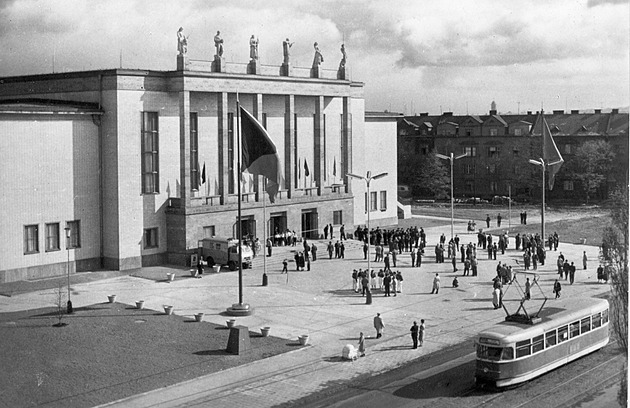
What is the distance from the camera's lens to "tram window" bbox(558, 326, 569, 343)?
106ft

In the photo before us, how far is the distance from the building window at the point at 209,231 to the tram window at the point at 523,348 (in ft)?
101

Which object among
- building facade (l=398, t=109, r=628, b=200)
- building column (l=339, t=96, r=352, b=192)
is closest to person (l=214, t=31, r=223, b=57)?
building column (l=339, t=96, r=352, b=192)

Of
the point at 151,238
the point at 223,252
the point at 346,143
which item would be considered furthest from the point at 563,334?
the point at 346,143

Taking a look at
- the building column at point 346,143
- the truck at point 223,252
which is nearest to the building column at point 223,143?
the truck at point 223,252

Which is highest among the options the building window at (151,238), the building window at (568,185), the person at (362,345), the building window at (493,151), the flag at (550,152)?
the building window at (493,151)

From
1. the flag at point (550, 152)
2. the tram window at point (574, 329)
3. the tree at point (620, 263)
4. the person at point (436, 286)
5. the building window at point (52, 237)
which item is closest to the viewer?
the tree at point (620, 263)

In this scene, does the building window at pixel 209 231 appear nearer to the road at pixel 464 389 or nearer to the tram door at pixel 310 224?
the tram door at pixel 310 224

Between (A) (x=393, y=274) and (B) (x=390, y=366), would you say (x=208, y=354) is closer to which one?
(B) (x=390, y=366)

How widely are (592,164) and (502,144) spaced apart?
17442 mm

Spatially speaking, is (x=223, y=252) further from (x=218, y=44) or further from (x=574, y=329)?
(x=574, y=329)

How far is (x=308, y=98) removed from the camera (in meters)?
67.1

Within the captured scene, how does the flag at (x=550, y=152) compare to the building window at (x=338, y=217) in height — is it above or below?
above

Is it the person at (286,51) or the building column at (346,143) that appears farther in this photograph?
the building column at (346,143)

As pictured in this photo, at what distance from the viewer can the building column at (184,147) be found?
2223 inches
